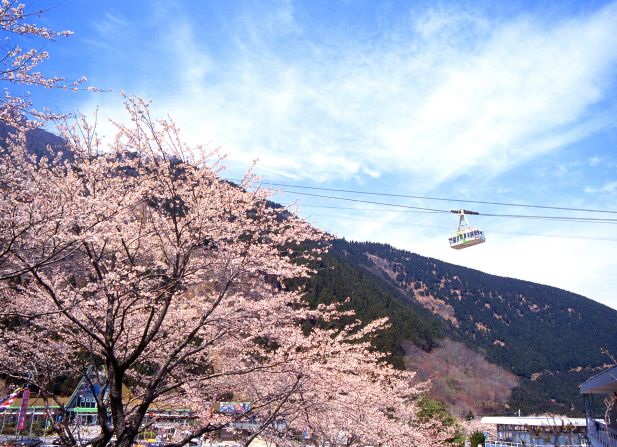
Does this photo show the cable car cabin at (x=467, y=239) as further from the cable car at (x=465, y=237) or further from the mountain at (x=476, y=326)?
the mountain at (x=476, y=326)

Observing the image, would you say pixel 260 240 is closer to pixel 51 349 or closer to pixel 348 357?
pixel 348 357

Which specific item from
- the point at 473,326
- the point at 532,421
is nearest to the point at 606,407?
the point at 532,421

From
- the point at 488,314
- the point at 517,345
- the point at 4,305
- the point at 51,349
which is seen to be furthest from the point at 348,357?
the point at 488,314

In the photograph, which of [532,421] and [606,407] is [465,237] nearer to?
[606,407]

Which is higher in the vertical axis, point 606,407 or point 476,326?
point 476,326

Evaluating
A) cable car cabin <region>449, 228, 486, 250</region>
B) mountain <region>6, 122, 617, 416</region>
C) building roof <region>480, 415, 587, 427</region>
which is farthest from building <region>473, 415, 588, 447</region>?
cable car cabin <region>449, 228, 486, 250</region>

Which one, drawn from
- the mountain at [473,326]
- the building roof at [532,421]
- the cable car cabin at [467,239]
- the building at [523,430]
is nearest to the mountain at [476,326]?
the mountain at [473,326]
